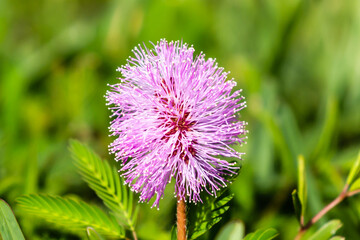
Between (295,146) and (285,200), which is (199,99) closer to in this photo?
(295,146)

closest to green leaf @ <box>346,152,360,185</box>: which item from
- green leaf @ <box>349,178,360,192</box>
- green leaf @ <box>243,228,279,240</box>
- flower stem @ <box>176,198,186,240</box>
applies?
green leaf @ <box>349,178,360,192</box>

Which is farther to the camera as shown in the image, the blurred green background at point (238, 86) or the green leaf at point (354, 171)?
the blurred green background at point (238, 86)

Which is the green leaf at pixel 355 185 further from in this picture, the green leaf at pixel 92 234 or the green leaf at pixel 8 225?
the green leaf at pixel 8 225

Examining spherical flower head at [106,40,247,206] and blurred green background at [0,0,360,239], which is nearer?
spherical flower head at [106,40,247,206]

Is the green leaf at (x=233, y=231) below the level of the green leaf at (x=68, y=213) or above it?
below

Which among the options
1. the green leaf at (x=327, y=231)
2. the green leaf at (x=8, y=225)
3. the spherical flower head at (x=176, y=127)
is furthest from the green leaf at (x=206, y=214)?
the green leaf at (x=8, y=225)

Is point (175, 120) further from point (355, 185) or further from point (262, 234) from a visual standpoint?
point (355, 185)

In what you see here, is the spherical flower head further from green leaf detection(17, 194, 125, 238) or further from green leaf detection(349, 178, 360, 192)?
green leaf detection(349, 178, 360, 192)
